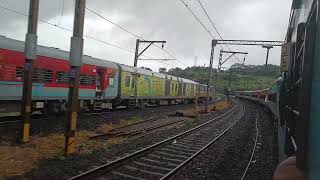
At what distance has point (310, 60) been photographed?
2604 millimetres

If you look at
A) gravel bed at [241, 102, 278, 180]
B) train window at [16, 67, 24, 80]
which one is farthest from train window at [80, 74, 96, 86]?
gravel bed at [241, 102, 278, 180]

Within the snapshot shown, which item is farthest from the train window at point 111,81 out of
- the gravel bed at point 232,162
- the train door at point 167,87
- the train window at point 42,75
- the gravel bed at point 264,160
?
the train door at point 167,87

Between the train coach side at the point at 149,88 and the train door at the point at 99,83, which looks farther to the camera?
the train coach side at the point at 149,88

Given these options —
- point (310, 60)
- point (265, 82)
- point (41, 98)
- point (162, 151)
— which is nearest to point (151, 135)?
point (162, 151)

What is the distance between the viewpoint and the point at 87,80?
24.6 m

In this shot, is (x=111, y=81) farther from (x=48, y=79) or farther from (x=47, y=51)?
(x=47, y=51)

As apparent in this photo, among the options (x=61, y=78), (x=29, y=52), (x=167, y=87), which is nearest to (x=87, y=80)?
(x=61, y=78)

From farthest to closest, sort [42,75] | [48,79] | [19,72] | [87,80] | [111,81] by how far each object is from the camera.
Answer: [111,81] → [87,80] → [48,79] → [42,75] → [19,72]

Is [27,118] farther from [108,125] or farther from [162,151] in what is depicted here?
[108,125]

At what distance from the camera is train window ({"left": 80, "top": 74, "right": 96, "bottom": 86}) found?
23812mm

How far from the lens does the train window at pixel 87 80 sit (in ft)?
78.1

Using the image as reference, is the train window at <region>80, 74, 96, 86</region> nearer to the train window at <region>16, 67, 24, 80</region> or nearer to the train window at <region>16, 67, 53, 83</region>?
the train window at <region>16, 67, 53, 83</region>

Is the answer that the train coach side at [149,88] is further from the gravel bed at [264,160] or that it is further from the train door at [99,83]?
the gravel bed at [264,160]

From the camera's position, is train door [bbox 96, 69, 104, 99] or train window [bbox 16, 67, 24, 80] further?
train door [bbox 96, 69, 104, 99]
